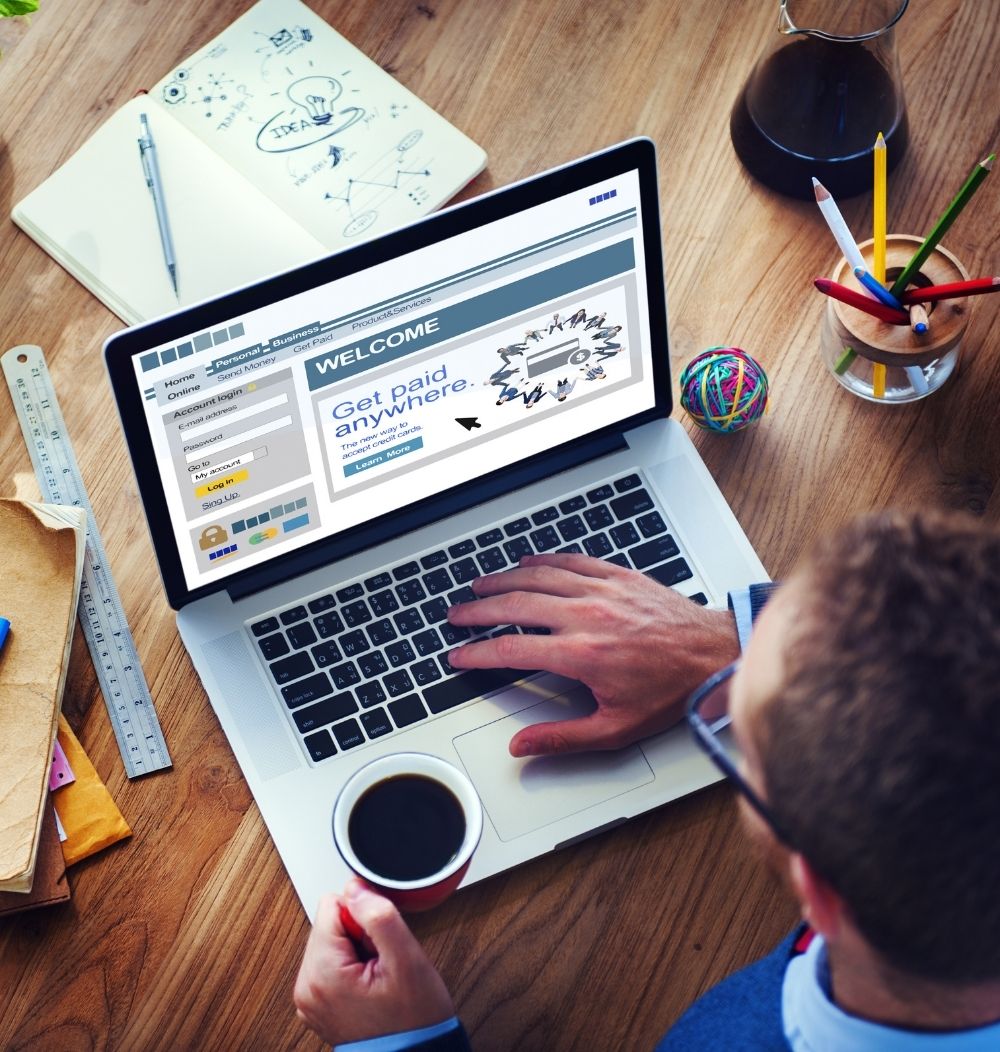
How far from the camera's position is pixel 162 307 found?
1106 mm

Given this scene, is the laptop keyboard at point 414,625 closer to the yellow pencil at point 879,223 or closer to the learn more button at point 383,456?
the learn more button at point 383,456

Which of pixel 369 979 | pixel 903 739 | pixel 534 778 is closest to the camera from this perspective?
pixel 903 739

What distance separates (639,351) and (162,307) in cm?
45

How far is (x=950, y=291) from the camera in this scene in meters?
0.99

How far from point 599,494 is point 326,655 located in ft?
0.93

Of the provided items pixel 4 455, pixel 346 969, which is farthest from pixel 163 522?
pixel 346 969

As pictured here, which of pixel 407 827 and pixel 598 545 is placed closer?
pixel 407 827

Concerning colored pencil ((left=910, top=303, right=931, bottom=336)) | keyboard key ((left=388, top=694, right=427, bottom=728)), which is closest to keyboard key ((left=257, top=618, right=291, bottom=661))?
keyboard key ((left=388, top=694, right=427, bottom=728))

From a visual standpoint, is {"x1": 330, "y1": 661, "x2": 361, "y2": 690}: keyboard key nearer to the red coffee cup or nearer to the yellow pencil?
the red coffee cup

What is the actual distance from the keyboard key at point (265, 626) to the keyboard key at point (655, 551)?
318 millimetres

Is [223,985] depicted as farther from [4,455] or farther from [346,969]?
[4,455]

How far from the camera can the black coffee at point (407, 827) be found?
2.92 feet

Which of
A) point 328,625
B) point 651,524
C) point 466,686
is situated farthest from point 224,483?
point 651,524

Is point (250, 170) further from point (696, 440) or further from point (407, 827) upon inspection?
point (407, 827)
